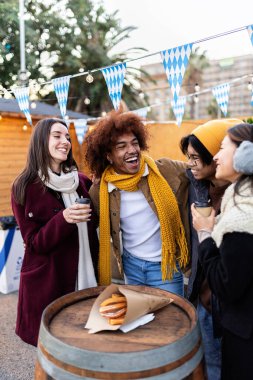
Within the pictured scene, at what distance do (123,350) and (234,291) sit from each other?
43 cm

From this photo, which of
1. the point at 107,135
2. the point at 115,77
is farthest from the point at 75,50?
the point at 107,135

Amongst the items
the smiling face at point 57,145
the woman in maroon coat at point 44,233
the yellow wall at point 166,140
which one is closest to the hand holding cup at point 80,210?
the woman in maroon coat at point 44,233

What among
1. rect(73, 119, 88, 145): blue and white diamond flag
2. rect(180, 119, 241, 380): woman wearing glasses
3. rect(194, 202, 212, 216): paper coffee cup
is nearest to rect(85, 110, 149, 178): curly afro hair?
rect(180, 119, 241, 380): woman wearing glasses

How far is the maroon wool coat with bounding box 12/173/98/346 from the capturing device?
2.04 metres

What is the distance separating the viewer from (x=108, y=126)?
7.33 feet

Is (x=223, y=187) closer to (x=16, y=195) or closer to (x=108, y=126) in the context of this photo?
(x=108, y=126)

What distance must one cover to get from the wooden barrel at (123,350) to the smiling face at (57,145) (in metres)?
0.99

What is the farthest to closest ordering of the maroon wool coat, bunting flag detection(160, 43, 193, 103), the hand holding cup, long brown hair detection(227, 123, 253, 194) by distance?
bunting flag detection(160, 43, 193, 103), the maroon wool coat, the hand holding cup, long brown hair detection(227, 123, 253, 194)

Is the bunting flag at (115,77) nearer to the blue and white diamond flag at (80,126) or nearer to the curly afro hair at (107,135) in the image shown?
the curly afro hair at (107,135)

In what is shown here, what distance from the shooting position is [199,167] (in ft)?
6.16

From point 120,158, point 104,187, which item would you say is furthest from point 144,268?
point 120,158

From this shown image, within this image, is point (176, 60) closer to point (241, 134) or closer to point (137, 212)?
point (137, 212)

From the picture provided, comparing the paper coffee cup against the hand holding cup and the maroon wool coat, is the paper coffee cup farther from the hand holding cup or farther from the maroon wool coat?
the maroon wool coat

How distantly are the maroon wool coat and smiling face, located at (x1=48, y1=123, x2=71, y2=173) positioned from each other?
19cm
